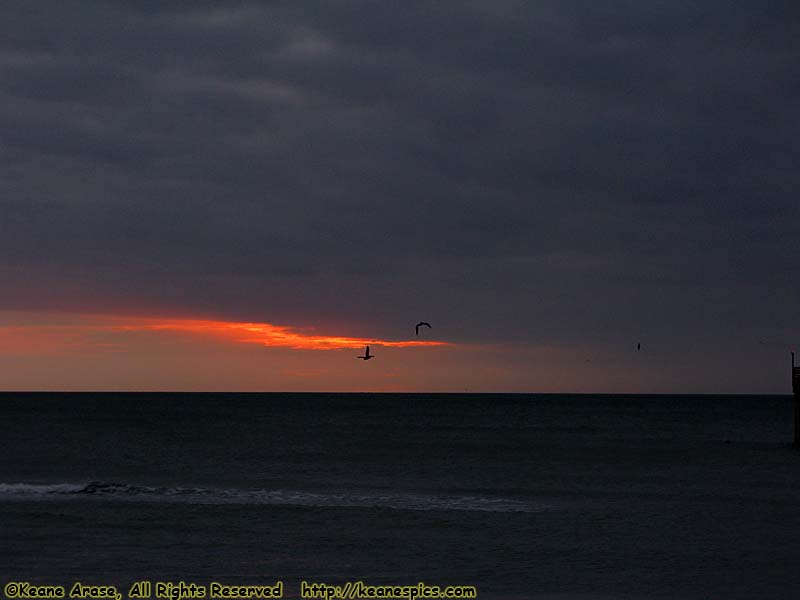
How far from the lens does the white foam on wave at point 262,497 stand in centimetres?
4056

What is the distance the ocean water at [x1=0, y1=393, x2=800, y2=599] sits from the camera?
2536 cm

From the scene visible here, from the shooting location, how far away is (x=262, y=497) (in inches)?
1719

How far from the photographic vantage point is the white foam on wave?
1597 inches

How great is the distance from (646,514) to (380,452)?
133 feet

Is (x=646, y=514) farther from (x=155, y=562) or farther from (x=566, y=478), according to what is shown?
(x=155, y=562)

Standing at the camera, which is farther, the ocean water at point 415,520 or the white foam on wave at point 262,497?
the white foam on wave at point 262,497

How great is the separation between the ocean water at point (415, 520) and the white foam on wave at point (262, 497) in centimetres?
13

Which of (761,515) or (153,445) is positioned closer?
(761,515)

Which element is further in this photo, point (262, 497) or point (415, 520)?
point (262, 497)

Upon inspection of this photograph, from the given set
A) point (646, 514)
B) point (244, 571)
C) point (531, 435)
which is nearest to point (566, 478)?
point (646, 514)

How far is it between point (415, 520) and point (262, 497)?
421 inches

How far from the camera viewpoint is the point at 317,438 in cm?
9744

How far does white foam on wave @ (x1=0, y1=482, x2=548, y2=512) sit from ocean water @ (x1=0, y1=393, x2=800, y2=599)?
0.13m

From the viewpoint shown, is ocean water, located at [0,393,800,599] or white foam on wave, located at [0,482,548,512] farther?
white foam on wave, located at [0,482,548,512]
